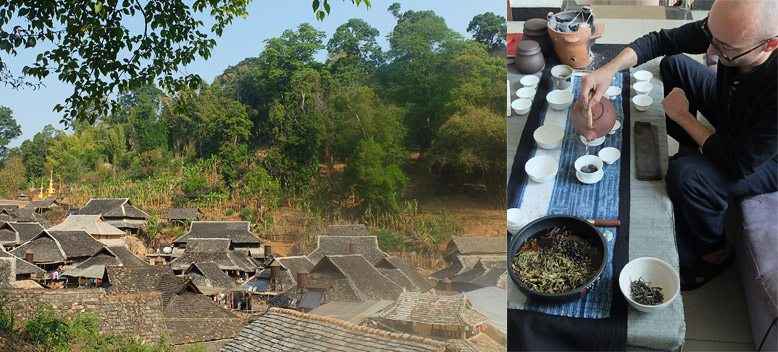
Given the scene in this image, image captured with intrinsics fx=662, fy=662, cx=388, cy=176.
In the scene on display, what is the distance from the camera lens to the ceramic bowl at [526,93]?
3.58 metres

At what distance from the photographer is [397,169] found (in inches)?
119

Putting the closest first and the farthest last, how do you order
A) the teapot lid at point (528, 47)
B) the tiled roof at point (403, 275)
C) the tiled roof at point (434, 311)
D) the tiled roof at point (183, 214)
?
the tiled roof at point (434, 311), the tiled roof at point (403, 275), the tiled roof at point (183, 214), the teapot lid at point (528, 47)

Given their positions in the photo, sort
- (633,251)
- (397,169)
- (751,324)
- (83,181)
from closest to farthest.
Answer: (751,324)
(633,251)
(397,169)
(83,181)

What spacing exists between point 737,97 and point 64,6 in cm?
303

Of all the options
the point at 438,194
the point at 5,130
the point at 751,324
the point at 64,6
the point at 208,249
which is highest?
the point at 64,6

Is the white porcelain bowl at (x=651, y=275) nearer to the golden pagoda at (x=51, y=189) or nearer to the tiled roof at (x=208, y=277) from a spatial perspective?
the tiled roof at (x=208, y=277)

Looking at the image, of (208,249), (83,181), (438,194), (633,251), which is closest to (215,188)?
(208,249)

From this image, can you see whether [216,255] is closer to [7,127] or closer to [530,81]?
[7,127]

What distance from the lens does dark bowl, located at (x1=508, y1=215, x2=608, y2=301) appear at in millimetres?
2512

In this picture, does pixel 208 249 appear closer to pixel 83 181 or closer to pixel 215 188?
pixel 215 188

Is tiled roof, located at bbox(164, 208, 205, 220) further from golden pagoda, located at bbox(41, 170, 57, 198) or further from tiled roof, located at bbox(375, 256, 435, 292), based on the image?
tiled roof, located at bbox(375, 256, 435, 292)

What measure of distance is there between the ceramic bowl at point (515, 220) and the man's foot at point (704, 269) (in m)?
0.68

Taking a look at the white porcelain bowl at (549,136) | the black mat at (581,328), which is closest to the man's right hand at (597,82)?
the white porcelain bowl at (549,136)

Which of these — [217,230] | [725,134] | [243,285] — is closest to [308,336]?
[243,285]
